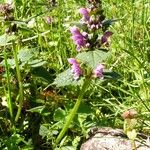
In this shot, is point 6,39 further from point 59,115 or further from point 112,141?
point 112,141

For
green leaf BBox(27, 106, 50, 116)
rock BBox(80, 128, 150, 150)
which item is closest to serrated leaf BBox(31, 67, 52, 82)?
green leaf BBox(27, 106, 50, 116)

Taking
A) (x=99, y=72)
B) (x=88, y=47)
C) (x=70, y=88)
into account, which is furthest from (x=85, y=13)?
(x=70, y=88)

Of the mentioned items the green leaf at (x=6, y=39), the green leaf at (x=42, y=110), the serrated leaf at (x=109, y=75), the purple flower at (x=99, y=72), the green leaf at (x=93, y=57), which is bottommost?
the green leaf at (x=42, y=110)

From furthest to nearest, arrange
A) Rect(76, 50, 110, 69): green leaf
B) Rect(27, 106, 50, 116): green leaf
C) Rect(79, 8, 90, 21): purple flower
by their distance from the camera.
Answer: Rect(27, 106, 50, 116): green leaf → Rect(79, 8, 90, 21): purple flower → Rect(76, 50, 110, 69): green leaf

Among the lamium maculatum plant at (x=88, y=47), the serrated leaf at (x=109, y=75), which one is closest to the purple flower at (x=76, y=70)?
the lamium maculatum plant at (x=88, y=47)

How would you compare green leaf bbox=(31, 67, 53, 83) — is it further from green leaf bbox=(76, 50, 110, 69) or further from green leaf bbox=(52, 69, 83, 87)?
green leaf bbox=(76, 50, 110, 69)

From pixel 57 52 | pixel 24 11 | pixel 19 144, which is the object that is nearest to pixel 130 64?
pixel 57 52

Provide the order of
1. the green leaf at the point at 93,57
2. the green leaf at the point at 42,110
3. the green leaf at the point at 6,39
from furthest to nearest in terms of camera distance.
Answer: the green leaf at the point at 42,110
the green leaf at the point at 6,39
the green leaf at the point at 93,57

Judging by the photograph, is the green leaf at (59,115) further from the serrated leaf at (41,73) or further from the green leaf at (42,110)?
the serrated leaf at (41,73)
